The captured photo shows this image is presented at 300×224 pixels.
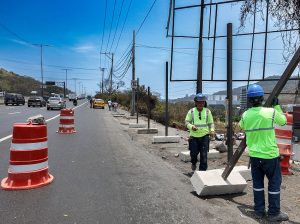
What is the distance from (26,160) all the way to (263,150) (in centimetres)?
402

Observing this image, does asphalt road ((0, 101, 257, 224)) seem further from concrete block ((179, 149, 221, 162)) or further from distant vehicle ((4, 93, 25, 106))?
distant vehicle ((4, 93, 25, 106))

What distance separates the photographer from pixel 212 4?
377 inches

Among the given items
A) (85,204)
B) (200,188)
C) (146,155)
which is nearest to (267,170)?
(200,188)

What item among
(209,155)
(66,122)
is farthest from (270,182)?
(66,122)

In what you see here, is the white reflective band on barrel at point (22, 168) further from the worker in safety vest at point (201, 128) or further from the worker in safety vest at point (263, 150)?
the worker in safety vest at point (263, 150)

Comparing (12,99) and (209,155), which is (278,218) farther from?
(12,99)

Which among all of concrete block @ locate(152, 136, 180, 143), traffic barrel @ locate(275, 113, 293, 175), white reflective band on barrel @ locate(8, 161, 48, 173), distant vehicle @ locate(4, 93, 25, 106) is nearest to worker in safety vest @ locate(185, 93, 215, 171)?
traffic barrel @ locate(275, 113, 293, 175)

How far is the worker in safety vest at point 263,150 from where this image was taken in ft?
17.0

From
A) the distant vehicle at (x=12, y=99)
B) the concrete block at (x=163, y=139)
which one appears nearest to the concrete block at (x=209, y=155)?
the concrete block at (x=163, y=139)

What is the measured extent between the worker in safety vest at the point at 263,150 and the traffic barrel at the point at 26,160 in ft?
12.1

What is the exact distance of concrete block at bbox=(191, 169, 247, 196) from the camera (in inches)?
246

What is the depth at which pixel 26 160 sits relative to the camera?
6766mm

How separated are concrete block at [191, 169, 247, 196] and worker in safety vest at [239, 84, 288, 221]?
98 centimetres

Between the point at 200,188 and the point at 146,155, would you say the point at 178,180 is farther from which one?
the point at 146,155
